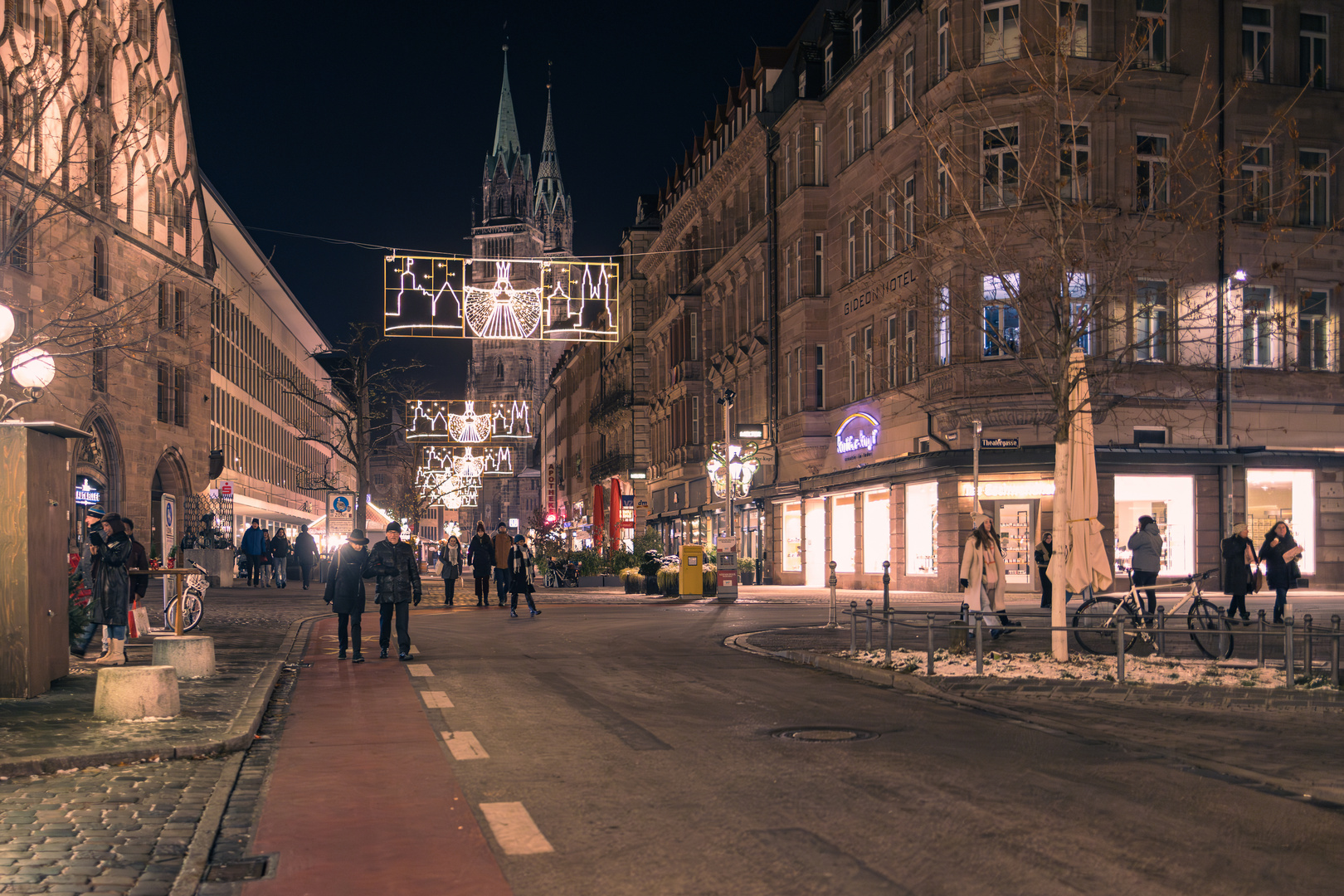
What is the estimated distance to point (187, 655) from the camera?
545 inches

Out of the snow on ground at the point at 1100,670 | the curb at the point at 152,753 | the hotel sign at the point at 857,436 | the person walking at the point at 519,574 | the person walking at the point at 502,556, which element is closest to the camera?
the curb at the point at 152,753

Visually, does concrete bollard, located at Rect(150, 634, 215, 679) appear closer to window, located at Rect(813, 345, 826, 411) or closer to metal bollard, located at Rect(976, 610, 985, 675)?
metal bollard, located at Rect(976, 610, 985, 675)

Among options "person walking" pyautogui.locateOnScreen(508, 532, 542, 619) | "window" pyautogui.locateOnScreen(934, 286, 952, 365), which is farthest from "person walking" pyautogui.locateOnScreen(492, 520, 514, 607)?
"window" pyautogui.locateOnScreen(934, 286, 952, 365)

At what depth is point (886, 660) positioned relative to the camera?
15.4 metres

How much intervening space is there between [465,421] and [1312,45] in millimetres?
41048

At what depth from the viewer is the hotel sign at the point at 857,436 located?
36.6m

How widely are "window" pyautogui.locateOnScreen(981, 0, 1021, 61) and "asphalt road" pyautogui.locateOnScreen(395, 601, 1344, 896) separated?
21.1 metres

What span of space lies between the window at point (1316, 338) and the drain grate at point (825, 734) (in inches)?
1044

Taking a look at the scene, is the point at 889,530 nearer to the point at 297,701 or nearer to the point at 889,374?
the point at 889,374

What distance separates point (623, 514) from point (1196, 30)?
25.9 m

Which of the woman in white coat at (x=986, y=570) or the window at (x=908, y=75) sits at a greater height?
the window at (x=908, y=75)

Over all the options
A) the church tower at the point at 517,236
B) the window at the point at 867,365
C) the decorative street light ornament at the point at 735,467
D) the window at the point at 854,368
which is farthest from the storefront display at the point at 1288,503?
the church tower at the point at 517,236

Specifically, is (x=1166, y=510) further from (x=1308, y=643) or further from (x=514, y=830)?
(x=514, y=830)

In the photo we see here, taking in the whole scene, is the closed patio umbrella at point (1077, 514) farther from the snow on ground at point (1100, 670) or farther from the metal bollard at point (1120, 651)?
the metal bollard at point (1120, 651)
